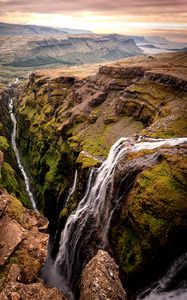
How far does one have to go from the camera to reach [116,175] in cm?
4716

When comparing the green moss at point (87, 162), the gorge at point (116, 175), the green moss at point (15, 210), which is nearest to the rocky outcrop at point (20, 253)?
the green moss at point (15, 210)

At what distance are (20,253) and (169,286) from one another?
58.4 ft

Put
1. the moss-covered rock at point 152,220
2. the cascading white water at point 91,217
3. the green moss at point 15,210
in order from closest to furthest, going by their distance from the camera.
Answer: the moss-covered rock at point 152,220
the green moss at point 15,210
the cascading white water at point 91,217

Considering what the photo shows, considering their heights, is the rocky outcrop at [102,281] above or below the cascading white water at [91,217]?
above

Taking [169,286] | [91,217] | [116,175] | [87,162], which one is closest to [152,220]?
[169,286]

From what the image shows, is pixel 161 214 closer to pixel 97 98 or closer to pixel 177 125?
pixel 177 125

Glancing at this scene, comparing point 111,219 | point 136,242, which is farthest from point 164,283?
point 111,219

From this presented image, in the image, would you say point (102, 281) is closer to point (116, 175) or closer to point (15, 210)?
point (15, 210)

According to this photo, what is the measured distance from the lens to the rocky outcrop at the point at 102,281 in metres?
22.3

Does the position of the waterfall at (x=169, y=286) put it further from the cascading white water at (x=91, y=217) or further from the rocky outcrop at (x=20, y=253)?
the rocky outcrop at (x=20, y=253)

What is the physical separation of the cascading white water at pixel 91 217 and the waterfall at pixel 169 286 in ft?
39.1

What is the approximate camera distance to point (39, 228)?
40.6 meters

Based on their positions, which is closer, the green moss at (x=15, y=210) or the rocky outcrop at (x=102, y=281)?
the rocky outcrop at (x=102, y=281)

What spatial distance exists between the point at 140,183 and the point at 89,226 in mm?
13116
